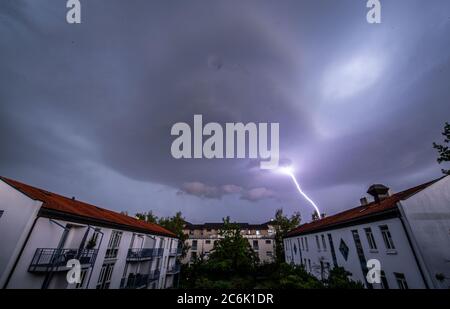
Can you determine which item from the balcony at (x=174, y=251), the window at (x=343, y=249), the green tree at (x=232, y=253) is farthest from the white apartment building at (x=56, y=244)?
the window at (x=343, y=249)

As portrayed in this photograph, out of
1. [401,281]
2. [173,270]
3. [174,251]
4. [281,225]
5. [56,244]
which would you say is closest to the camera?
[56,244]

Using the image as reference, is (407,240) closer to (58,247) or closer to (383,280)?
(383,280)

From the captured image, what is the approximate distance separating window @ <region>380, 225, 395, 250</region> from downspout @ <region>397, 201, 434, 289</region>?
5.39 feet

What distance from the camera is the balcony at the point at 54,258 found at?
38.3 ft

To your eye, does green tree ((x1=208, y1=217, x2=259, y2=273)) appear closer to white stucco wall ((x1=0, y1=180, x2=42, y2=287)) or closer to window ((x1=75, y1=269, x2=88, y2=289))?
window ((x1=75, y1=269, x2=88, y2=289))

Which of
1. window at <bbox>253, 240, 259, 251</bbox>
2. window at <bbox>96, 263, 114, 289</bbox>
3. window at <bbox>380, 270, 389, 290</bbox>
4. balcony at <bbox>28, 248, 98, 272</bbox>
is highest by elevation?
window at <bbox>253, 240, 259, 251</bbox>

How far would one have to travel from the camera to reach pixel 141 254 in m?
22.8

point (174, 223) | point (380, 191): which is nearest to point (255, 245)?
point (174, 223)

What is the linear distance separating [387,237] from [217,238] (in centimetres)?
4411

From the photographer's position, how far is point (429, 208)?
13.4 m

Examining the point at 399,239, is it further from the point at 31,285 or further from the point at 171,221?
the point at 171,221

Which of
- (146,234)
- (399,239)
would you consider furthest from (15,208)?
(399,239)

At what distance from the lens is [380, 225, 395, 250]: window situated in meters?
14.2

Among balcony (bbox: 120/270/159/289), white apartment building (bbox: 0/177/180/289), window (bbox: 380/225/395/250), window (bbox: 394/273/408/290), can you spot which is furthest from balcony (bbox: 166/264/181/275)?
window (bbox: 380/225/395/250)
